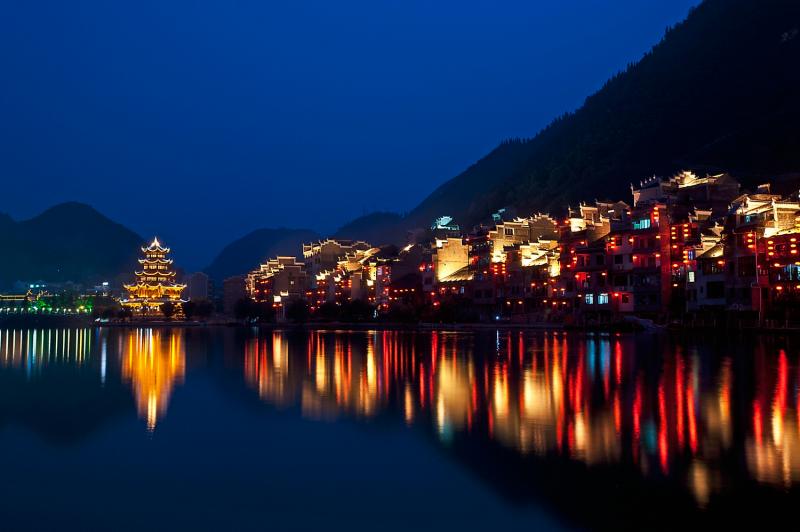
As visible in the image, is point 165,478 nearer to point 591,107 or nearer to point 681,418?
point 681,418

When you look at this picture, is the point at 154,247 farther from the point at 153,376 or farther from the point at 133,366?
the point at 153,376

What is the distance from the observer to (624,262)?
66.9m

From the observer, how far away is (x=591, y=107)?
18212cm

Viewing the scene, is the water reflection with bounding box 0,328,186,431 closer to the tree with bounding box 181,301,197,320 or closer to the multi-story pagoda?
the tree with bounding box 181,301,197,320

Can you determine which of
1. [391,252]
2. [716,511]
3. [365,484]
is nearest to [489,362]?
[365,484]

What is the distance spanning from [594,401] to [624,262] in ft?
161

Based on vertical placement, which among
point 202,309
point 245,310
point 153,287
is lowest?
point 245,310

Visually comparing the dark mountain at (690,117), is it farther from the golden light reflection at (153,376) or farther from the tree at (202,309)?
the golden light reflection at (153,376)

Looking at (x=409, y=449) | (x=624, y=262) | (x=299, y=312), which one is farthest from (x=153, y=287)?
(x=409, y=449)

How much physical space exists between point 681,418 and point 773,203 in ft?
142

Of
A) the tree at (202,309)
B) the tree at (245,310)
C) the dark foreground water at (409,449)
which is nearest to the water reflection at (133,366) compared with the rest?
the dark foreground water at (409,449)

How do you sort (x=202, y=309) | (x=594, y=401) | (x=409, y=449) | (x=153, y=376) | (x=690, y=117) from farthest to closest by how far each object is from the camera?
1. (x=690, y=117)
2. (x=202, y=309)
3. (x=153, y=376)
4. (x=594, y=401)
5. (x=409, y=449)

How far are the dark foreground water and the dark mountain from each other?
286ft

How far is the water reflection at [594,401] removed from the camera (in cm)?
1335
